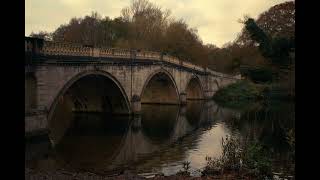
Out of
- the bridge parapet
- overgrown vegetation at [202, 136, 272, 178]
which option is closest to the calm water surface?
overgrown vegetation at [202, 136, 272, 178]

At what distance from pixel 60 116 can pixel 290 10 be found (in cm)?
2558

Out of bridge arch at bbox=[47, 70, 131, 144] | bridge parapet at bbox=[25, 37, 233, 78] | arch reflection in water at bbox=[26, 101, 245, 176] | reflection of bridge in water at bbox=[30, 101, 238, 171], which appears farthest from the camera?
bridge arch at bbox=[47, 70, 131, 144]

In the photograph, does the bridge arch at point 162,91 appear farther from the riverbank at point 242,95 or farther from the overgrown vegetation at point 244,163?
the overgrown vegetation at point 244,163

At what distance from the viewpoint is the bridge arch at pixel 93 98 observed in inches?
1115

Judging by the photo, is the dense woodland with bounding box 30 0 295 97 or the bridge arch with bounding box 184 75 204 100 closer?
the dense woodland with bounding box 30 0 295 97

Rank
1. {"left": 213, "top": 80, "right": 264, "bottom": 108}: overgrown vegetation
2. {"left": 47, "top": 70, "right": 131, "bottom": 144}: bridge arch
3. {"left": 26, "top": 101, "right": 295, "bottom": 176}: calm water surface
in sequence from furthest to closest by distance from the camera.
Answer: {"left": 213, "top": 80, "right": 264, "bottom": 108}: overgrown vegetation → {"left": 47, "top": 70, "right": 131, "bottom": 144}: bridge arch → {"left": 26, "top": 101, "right": 295, "bottom": 176}: calm water surface

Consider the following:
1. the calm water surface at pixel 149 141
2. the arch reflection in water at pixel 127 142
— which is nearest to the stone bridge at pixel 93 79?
the calm water surface at pixel 149 141

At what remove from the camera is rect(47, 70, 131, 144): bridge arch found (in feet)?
92.9

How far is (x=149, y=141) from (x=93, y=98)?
41.0 ft

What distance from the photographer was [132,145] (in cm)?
2025

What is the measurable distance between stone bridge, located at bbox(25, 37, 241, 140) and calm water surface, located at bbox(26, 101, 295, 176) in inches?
52.7

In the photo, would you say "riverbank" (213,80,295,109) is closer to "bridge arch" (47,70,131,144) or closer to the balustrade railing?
the balustrade railing
